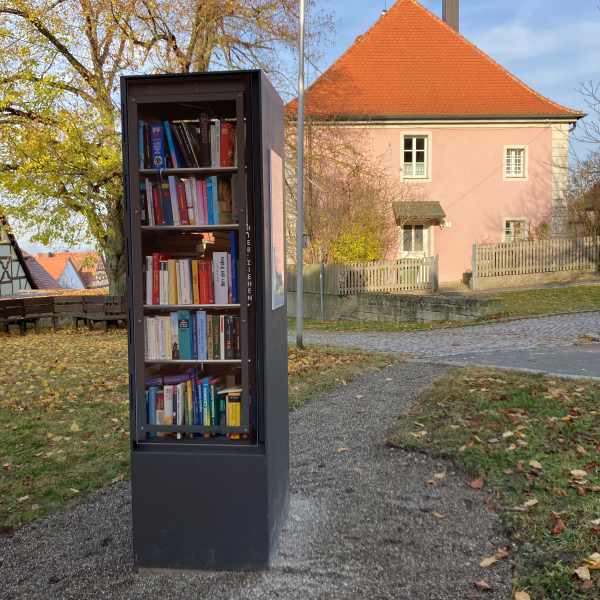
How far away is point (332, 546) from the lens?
402 cm

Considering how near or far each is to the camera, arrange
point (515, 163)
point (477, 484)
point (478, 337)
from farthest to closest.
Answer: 1. point (515, 163)
2. point (478, 337)
3. point (477, 484)

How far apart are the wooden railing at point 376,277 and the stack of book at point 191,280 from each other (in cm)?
1698

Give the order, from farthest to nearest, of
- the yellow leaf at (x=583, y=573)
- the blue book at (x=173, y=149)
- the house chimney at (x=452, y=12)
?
the house chimney at (x=452, y=12), the blue book at (x=173, y=149), the yellow leaf at (x=583, y=573)

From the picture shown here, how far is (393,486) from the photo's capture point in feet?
16.4

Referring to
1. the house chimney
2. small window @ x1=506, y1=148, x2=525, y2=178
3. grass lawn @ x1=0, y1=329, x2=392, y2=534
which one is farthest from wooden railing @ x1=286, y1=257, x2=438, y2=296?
the house chimney

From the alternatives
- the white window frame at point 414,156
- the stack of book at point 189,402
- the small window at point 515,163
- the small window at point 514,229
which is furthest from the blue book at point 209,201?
the small window at point 515,163

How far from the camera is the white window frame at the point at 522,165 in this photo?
2758cm

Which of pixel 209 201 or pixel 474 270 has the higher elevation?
pixel 209 201

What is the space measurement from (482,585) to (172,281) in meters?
2.43

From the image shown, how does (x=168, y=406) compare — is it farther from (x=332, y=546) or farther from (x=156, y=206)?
(x=332, y=546)

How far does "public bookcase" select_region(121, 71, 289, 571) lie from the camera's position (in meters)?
3.62

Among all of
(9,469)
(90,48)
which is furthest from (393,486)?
(90,48)

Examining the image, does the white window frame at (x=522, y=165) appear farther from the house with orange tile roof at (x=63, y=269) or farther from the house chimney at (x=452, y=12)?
the house with orange tile roof at (x=63, y=269)

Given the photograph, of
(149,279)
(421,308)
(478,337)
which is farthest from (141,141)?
(421,308)
